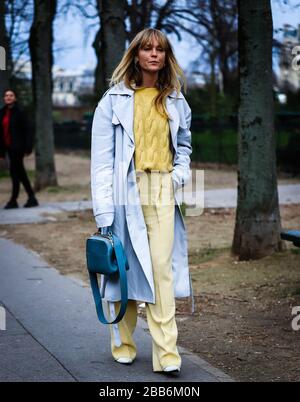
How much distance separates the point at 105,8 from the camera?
1207 cm

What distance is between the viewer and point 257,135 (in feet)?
27.7

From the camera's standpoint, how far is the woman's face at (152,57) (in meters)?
4.98

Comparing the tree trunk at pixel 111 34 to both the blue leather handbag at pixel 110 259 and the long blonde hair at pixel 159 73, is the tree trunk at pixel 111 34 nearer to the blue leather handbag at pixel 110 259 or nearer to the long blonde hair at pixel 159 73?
the long blonde hair at pixel 159 73

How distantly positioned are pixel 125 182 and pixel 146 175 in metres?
0.15

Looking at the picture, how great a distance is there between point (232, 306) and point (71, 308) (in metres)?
1.35

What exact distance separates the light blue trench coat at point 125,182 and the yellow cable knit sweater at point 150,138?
0.04 metres

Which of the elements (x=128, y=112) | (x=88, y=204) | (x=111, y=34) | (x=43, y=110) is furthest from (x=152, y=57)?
(x=43, y=110)

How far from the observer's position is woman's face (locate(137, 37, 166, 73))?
4980 millimetres

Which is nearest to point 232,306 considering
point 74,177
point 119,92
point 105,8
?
point 119,92

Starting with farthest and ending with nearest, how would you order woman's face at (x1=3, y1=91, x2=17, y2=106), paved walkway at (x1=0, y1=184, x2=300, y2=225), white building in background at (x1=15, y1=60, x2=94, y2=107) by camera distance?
white building in background at (x1=15, y1=60, x2=94, y2=107)
woman's face at (x1=3, y1=91, x2=17, y2=106)
paved walkway at (x1=0, y1=184, x2=300, y2=225)

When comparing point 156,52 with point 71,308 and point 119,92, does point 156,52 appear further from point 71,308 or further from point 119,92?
point 71,308
